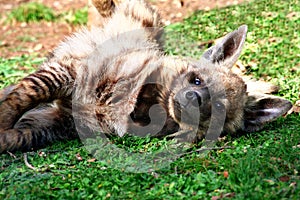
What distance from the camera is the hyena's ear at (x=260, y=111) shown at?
463 centimetres

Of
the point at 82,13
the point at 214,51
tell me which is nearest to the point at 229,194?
the point at 214,51

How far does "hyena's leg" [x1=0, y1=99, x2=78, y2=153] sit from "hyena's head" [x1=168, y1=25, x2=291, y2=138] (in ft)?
3.22

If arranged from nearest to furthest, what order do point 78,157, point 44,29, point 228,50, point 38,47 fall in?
point 78,157
point 228,50
point 38,47
point 44,29

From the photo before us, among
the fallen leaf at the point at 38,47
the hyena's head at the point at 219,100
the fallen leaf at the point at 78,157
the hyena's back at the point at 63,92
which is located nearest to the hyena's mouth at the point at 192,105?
the hyena's head at the point at 219,100

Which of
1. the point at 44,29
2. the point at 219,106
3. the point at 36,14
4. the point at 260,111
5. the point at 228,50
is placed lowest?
the point at 260,111

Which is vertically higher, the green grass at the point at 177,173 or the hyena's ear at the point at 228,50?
the hyena's ear at the point at 228,50

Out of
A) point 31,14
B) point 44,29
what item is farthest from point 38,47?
point 31,14

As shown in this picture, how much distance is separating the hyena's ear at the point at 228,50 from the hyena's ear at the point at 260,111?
419 mm

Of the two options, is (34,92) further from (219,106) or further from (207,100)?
(219,106)

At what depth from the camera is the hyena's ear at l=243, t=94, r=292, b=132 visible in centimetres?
463

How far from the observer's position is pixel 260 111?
15.5 feet

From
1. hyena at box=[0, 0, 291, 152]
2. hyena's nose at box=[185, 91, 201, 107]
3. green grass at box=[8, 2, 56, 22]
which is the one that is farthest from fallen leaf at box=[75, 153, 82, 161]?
green grass at box=[8, 2, 56, 22]

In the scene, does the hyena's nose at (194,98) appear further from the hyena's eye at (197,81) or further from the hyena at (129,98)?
the hyena's eye at (197,81)

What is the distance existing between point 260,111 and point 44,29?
173 inches
